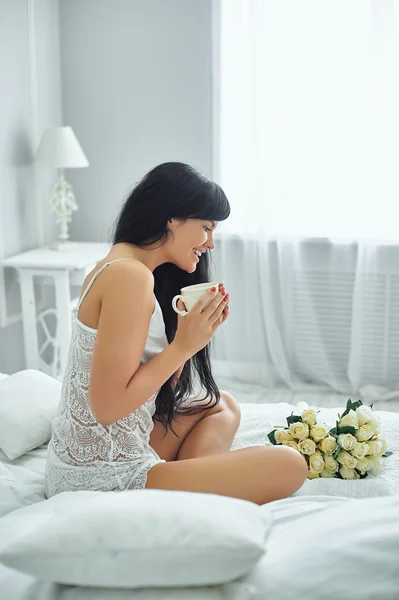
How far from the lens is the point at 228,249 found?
3857 millimetres

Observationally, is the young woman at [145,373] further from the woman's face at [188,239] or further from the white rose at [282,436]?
the white rose at [282,436]

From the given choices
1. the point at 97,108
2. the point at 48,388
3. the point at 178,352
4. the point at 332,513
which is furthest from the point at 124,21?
the point at 332,513

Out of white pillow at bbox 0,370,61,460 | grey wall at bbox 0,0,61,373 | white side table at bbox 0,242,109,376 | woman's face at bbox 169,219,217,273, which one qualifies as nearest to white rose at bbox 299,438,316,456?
woman's face at bbox 169,219,217,273

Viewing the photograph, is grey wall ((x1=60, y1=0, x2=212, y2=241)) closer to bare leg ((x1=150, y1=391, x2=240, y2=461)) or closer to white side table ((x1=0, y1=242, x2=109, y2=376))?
white side table ((x1=0, y1=242, x2=109, y2=376))

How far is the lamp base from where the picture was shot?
377 centimetres

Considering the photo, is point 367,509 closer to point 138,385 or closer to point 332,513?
point 332,513

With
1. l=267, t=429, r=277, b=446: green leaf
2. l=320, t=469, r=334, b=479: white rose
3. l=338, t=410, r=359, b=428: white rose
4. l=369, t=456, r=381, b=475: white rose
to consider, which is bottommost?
l=320, t=469, r=334, b=479: white rose

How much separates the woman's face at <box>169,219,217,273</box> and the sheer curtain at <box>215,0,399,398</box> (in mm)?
1925

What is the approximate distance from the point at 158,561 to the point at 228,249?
282cm

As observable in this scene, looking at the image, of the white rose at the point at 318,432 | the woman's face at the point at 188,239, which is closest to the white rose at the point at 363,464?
the white rose at the point at 318,432

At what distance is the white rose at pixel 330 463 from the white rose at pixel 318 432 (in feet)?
0.16

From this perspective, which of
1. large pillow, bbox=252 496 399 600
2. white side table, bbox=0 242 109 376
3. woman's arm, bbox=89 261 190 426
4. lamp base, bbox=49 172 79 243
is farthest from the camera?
A: lamp base, bbox=49 172 79 243

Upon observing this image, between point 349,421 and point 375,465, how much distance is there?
0.12 m

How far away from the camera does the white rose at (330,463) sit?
1.83m
